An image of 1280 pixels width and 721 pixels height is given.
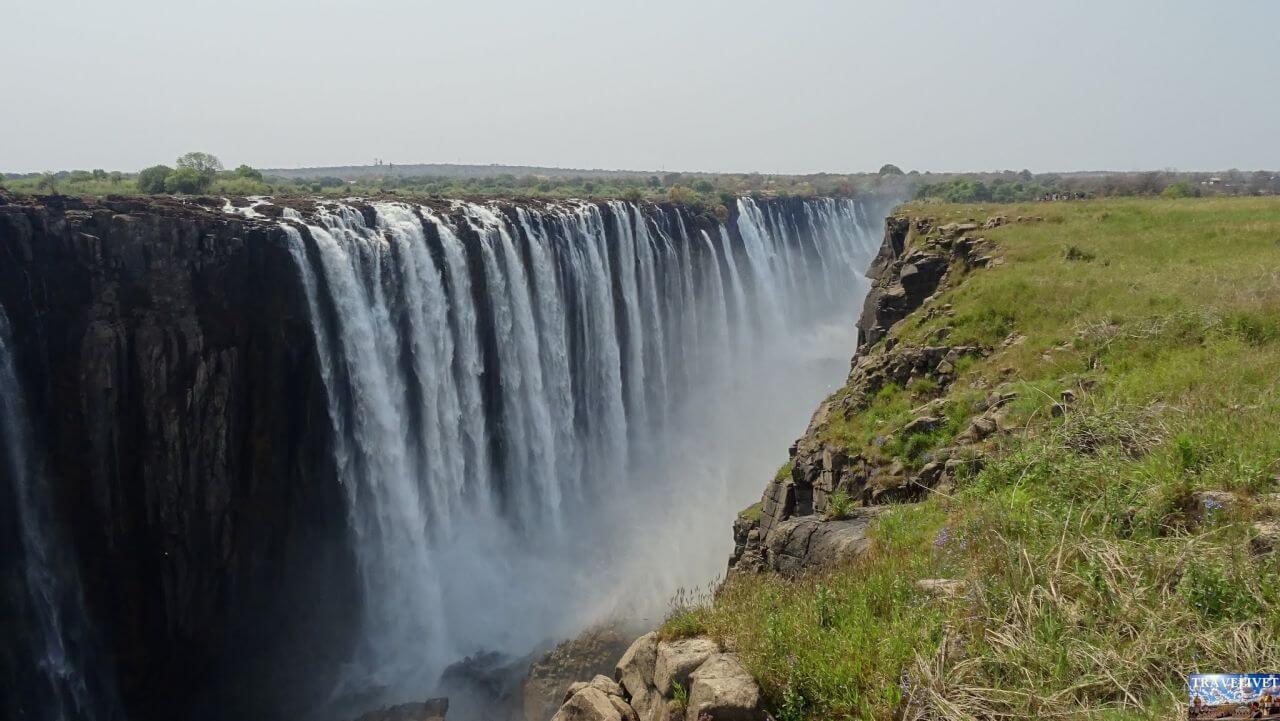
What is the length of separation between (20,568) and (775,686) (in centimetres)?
2094

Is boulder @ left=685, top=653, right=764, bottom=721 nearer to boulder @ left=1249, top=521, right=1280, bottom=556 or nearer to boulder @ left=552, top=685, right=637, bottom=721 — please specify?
boulder @ left=552, top=685, right=637, bottom=721

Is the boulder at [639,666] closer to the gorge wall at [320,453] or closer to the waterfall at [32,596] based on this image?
the gorge wall at [320,453]

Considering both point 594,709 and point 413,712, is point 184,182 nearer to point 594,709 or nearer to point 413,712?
point 413,712

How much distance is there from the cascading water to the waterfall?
22.9 feet

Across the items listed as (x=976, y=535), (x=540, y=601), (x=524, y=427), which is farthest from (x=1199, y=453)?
(x=524, y=427)

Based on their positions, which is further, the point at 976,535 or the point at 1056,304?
the point at 1056,304

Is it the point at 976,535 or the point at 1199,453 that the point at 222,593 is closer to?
the point at 976,535

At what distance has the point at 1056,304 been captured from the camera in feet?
52.1

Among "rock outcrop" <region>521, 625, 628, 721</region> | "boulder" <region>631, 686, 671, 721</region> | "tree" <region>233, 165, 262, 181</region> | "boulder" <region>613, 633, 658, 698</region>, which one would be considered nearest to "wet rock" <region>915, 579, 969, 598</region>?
"boulder" <region>631, 686, 671, 721</region>

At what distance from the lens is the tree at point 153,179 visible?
109ft

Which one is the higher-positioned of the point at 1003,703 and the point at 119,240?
the point at 119,240

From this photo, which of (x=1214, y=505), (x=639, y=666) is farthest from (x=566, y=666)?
(x=1214, y=505)

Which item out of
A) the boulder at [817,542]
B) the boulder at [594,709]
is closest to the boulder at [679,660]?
the boulder at [594,709]

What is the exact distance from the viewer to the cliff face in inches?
744
